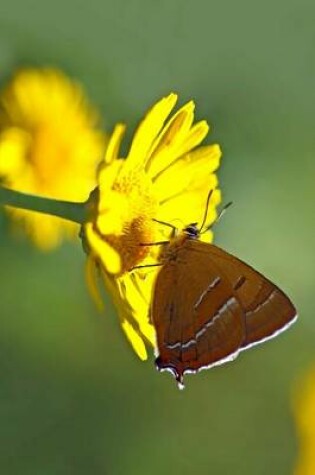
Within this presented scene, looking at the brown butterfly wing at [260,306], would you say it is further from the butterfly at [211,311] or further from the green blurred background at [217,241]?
the green blurred background at [217,241]

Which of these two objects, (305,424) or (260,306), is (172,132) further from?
(305,424)

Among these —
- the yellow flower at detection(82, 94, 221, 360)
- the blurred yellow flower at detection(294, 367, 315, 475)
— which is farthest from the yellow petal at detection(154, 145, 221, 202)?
the blurred yellow flower at detection(294, 367, 315, 475)

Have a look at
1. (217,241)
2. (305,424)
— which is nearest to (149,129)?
(217,241)

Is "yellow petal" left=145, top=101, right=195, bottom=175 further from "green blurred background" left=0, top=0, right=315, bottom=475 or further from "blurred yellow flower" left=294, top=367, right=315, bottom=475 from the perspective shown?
"blurred yellow flower" left=294, top=367, right=315, bottom=475

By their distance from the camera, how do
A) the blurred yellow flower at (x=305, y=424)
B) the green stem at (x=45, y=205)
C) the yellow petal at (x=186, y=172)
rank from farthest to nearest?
the blurred yellow flower at (x=305, y=424) < the yellow petal at (x=186, y=172) < the green stem at (x=45, y=205)

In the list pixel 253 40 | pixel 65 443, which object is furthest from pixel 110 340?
pixel 253 40

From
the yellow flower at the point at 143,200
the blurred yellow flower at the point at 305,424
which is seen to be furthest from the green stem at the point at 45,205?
the blurred yellow flower at the point at 305,424

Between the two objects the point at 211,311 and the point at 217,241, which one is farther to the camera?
the point at 217,241
